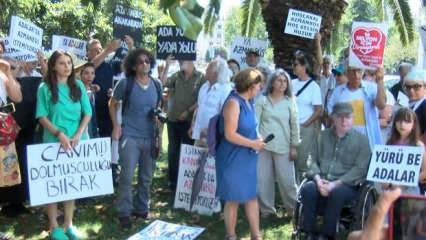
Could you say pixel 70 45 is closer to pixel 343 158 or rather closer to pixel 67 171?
pixel 67 171

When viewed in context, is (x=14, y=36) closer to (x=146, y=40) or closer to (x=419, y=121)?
(x=419, y=121)

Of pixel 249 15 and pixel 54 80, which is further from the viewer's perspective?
pixel 249 15

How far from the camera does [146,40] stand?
66.4ft

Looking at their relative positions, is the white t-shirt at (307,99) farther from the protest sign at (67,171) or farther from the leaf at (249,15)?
the leaf at (249,15)

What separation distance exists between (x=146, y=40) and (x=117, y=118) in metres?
13.9

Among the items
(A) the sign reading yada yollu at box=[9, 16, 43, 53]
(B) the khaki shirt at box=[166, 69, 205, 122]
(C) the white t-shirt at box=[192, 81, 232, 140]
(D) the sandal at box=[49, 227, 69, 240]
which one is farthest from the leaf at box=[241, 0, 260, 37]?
(D) the sandal at box=[49, 227, 69, 240]

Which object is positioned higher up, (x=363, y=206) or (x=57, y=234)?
(x=363, y=206)

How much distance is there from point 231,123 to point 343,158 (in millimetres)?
1099

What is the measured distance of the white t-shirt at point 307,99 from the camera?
7.30m

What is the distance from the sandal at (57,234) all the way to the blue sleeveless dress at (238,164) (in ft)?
4.78

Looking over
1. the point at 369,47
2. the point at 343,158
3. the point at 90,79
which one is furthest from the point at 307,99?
the point at 90,79

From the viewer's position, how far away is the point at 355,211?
5609mm

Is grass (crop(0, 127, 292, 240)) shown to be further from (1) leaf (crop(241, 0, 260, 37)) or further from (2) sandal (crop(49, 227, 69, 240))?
(1) leaf (crop(241, 0, 260, 37))

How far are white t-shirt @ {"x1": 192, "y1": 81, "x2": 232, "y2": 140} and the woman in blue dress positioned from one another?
128 centimetres
